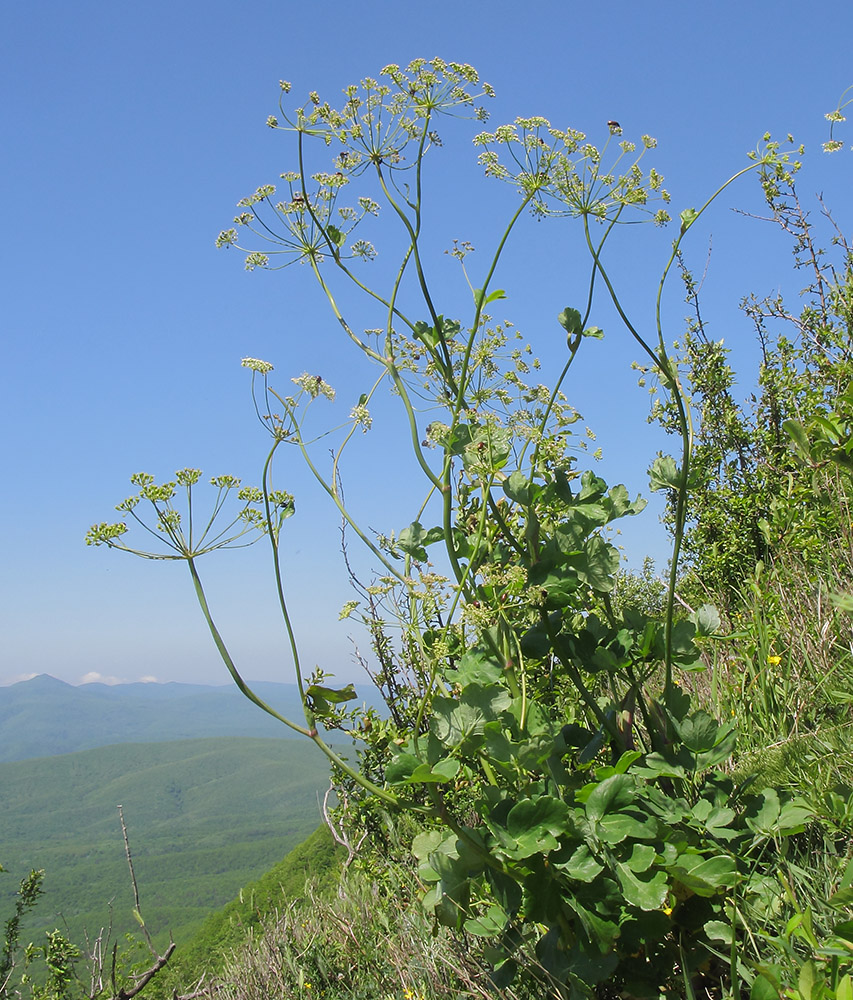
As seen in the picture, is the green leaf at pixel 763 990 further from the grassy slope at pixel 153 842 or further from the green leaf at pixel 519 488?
the grassy slope at pixel 153 842

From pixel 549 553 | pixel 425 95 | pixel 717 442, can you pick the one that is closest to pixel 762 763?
pixel 549 553

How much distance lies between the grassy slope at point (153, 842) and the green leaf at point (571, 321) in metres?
65.8

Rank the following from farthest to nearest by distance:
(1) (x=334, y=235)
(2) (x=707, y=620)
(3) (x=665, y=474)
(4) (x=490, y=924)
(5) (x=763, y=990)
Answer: (1) (x=334, y=235)
(2) (x=707, y=620)
(3) (x=665, y=474)
(4) (x=490, y=924)
(5) (x=763, y=990)

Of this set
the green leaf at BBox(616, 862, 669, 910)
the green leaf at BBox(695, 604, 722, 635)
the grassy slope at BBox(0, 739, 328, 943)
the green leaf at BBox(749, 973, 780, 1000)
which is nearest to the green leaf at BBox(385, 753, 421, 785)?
the green leaf at BBox(616, 862, 669, 910)

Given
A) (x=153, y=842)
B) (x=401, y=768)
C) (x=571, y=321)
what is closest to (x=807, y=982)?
(x=401, y=768)

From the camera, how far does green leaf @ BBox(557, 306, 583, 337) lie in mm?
1845

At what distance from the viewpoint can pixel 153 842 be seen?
155 metres

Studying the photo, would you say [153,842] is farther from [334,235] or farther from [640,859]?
[640,859]

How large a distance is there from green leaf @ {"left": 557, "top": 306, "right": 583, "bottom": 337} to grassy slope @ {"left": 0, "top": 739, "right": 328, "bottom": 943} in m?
65.8

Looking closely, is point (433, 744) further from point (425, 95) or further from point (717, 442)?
point (717, 442)

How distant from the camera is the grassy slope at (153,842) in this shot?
9444 centimetres

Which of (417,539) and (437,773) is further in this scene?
(417,539)

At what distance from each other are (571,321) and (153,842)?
592ft

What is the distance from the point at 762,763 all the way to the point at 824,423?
1.16 metres
